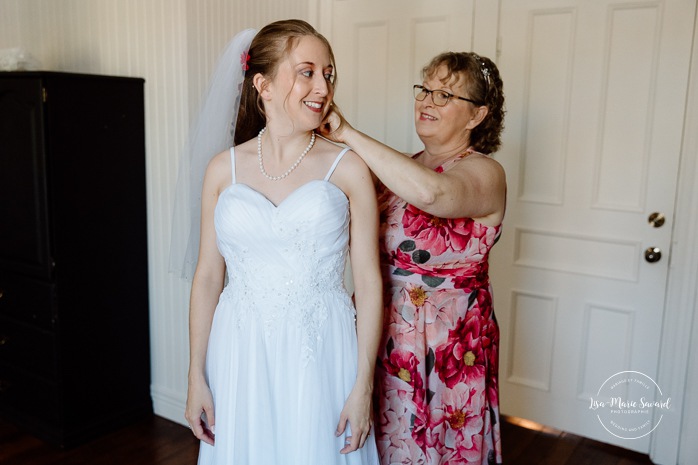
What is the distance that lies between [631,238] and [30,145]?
2.55 meters

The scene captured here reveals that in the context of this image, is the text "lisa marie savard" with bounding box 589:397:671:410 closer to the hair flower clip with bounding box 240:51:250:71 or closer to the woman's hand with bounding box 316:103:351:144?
the woman's hand with bounding box 316:103:351:144

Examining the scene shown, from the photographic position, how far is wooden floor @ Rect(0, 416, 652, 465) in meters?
2.81

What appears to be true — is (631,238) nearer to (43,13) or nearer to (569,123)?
A: (569,123)

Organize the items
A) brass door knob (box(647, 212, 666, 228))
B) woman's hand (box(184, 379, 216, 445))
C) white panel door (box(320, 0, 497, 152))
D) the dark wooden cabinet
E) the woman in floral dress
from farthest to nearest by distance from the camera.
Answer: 1. white panel door (box(320, 0, 497, 152))
2. the dark wooden cabinet
3. brass door knob (box(647, 212, 666, 228))
4. the woman in floral dress
5. woman's hand (box(184, 379, 216, 445))

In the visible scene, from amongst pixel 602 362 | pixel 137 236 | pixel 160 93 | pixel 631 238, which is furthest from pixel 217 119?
pixel 602 362

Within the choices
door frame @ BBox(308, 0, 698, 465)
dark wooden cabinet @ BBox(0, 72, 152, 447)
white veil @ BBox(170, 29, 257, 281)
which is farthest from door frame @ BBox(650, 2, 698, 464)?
dark wooden cabinet @ BBox(0, 72, 152, 447)

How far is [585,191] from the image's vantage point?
2.82 metres

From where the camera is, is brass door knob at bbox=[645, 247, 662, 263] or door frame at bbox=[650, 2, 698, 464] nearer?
door frame at bbox=[650, 2, 698, 464]

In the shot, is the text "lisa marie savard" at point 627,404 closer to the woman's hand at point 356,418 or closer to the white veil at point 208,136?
the woman's hand at point 356,418

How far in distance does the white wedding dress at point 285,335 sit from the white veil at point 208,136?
286 millimetres

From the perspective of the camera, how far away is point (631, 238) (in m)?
2.75

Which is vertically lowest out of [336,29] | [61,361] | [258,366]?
[61,361]

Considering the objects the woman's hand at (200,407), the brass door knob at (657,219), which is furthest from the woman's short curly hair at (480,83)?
the brass door knob at (657,219)

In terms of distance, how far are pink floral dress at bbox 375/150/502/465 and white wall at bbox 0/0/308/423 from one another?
1451mm
